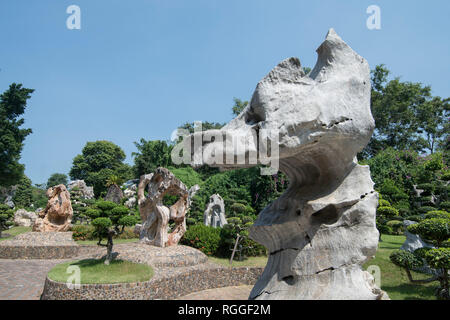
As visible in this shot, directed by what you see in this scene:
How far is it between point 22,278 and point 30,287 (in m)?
1.28

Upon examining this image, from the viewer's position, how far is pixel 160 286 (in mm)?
7539

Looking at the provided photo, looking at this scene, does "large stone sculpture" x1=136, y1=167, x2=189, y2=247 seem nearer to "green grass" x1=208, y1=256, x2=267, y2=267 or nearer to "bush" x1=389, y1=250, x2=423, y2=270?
"green grass" x1=208, y1=256, x2=267, y2=267

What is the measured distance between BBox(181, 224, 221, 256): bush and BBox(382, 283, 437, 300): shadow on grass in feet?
21.7

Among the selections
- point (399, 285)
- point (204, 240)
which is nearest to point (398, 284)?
point (399, 285)

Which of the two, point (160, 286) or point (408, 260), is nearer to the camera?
point (408, 260)

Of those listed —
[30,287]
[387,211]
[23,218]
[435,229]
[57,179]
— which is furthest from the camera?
[57,179]

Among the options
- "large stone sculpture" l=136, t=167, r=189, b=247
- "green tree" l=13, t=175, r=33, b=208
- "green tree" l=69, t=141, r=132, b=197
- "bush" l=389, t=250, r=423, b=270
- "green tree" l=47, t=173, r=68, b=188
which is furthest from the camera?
"green tree" l=47, t=173, r=68, b=188

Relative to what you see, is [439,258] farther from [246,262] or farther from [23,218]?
[23,218]

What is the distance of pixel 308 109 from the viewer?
77.5 inches

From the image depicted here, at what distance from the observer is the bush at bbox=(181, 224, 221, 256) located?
471 inches

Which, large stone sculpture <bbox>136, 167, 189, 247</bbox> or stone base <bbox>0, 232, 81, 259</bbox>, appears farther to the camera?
stone base <bbox>0, 232, 81, 259</bbox>

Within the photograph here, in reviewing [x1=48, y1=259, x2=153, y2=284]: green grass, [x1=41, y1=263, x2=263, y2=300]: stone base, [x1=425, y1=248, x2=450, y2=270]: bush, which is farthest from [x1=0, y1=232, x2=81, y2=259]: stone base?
[x1=425, y1=248, x2=450, y2=270]: bush

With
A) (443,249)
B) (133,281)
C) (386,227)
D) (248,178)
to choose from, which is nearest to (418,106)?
(248,178)
